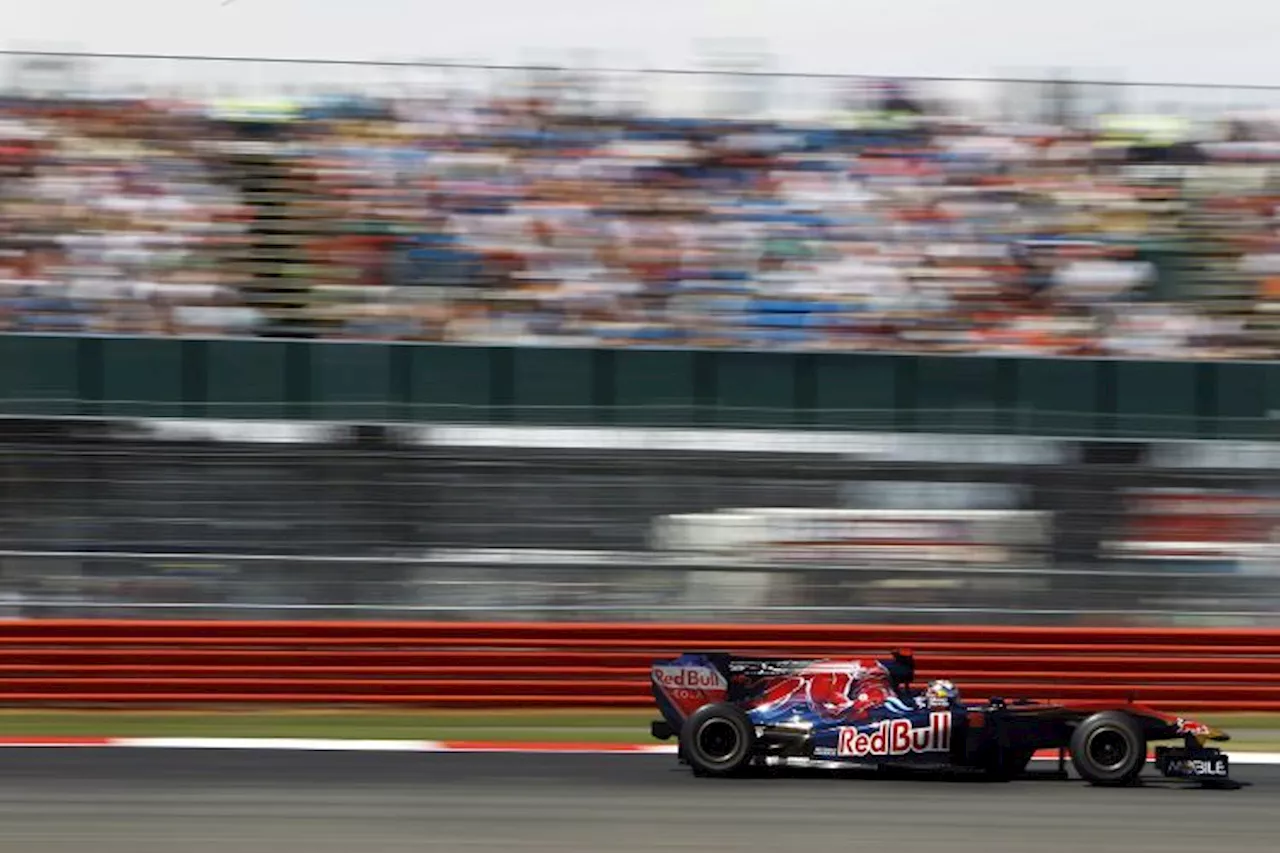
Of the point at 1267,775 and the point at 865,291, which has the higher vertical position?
the point at 865,291

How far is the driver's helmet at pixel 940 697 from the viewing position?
909cm

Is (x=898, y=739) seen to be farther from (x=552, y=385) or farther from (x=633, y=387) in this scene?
(x=552, y=385)

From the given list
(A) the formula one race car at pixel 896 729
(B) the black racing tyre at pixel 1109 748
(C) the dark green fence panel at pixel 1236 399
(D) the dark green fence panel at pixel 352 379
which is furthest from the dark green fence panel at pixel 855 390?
(B) the black racing tyre at pixel 1109 748

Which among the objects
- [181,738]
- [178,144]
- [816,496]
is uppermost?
[178,144]

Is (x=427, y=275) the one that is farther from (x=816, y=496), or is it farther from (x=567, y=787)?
(x=567, y=787)

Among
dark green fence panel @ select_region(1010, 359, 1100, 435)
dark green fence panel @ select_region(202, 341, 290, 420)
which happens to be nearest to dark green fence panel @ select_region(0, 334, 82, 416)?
dark green fence panel @ select_region(202, 341, 290, 420)

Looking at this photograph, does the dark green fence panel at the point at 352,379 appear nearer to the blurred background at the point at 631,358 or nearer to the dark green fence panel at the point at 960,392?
the blurred background at the point at 631,358

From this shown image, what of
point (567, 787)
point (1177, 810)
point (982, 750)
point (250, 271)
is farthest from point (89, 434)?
point (1177, 810)

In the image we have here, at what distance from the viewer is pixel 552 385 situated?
1391cm

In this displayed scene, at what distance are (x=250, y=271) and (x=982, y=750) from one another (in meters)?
7.64

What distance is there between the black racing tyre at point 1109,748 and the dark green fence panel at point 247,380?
22.5 ft

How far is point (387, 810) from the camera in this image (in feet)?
27.3

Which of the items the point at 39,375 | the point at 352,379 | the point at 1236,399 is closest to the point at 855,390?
the point at 1236,399

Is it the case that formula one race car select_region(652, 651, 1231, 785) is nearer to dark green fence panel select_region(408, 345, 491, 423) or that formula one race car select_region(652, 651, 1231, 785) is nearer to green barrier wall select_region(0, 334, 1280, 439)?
green barrier wall select_region(0, 334, 1280, 439)
